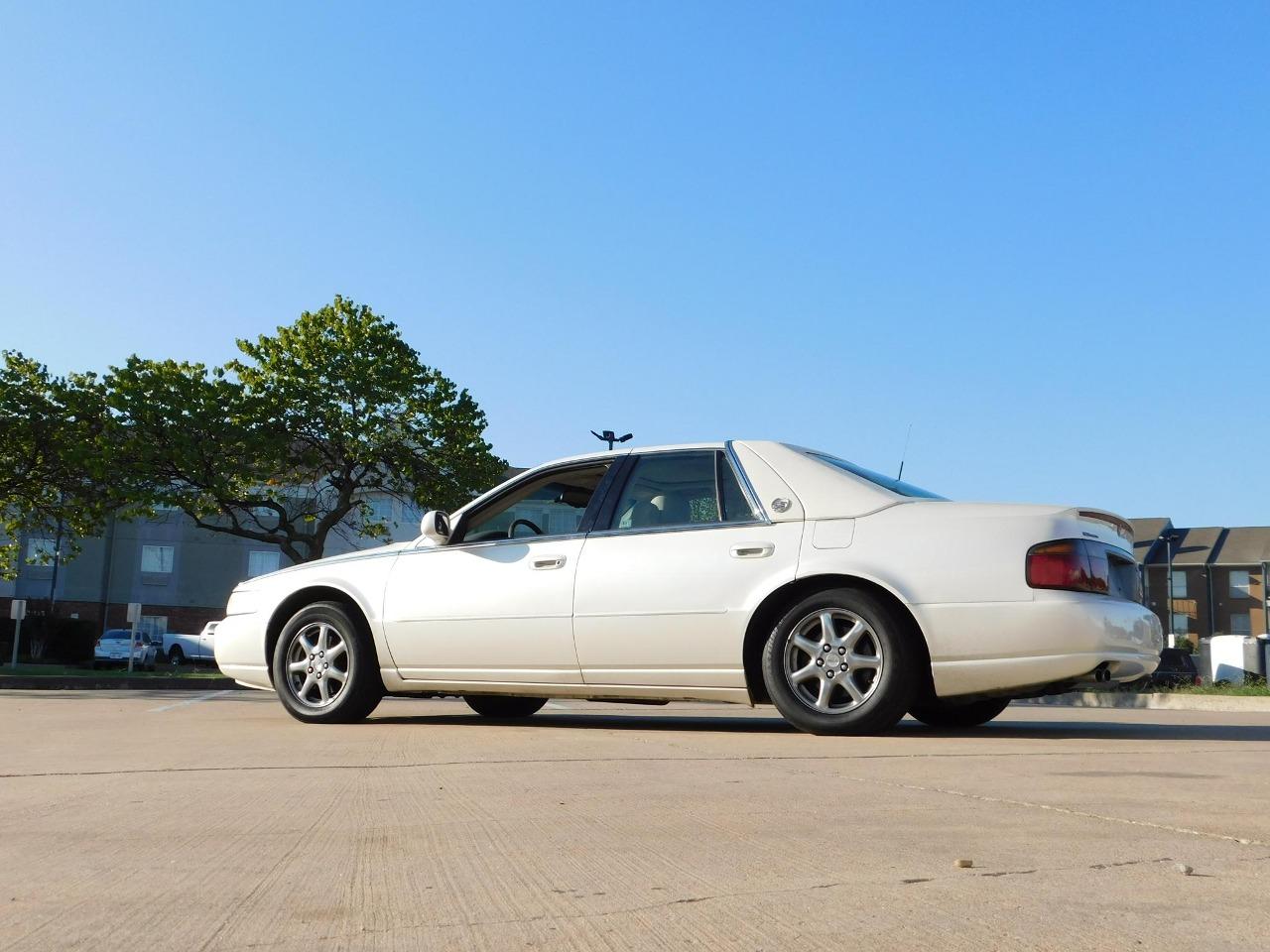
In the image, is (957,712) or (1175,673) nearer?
(957,712)

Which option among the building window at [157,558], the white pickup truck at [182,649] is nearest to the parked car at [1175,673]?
the white pickup truck at [182,649]

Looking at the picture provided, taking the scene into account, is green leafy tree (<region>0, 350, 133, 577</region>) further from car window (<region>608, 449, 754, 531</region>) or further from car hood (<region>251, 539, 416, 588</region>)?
car window (<region>608, 449, 754, 531</region>)

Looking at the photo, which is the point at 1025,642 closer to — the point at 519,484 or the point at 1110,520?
the point at 1110,520

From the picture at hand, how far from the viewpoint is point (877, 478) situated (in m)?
6.73

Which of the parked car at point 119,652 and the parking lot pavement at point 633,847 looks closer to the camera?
the parking lot pavement at point 633,847

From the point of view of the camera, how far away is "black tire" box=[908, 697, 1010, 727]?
702cm

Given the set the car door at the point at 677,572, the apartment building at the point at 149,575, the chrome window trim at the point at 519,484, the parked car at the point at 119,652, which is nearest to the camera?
the car door at the point at 677,572

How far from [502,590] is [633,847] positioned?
4074 mm

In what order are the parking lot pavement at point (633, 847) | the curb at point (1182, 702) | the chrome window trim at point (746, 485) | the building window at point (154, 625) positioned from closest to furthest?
the parking lot pavement at point (633, 847) → the chrome window trim at point (746, 485) → the curb at point (1182, 702) → the building window at point (154, 625)

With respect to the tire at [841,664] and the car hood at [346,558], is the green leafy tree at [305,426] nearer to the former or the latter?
the car hood at [346,558]

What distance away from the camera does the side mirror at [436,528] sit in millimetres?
7195

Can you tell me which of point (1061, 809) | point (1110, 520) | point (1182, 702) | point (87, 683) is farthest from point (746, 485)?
point (87, 683)

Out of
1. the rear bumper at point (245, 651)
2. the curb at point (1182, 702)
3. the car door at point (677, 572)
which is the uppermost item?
the car door at point (677, 572)

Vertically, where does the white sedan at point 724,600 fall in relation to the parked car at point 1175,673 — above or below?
above
